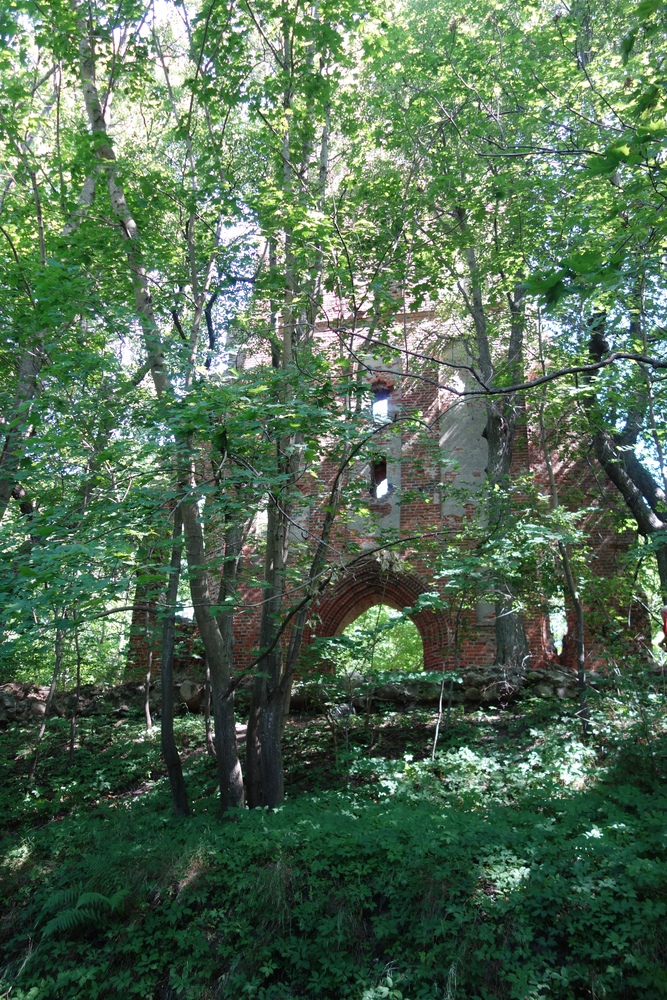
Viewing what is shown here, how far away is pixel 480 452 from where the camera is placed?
1175 cm

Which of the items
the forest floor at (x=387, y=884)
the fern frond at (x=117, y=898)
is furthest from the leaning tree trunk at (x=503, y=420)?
the fern frond at (x=117, y=898)

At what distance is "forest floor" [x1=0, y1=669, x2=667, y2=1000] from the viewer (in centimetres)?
376

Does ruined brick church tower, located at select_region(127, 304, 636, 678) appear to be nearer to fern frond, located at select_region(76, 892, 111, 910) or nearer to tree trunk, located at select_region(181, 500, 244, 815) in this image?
tree trunk, located at select_region(181, 500, 244, 815)

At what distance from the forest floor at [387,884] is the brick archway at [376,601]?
3970 mm

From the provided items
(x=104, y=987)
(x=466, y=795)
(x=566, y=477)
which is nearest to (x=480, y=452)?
(x=566, y=477)

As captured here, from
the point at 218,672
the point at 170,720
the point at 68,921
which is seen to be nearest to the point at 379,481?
the point at 218,672

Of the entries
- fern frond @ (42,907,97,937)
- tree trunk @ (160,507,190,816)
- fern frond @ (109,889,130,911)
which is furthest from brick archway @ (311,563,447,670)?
fern frond @ (42,907,97,937)

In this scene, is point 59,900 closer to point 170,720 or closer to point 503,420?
point 170,720

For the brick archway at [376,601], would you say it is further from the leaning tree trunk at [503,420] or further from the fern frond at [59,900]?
the fern frond at [59,900]

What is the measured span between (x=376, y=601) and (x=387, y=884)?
7493 millimetres

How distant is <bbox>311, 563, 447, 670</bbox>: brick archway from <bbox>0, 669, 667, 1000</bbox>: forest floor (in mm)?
3970

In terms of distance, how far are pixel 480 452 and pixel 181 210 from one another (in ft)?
21.2

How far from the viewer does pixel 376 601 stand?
11883 millimetres

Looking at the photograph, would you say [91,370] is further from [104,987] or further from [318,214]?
Answer: [104,987]
